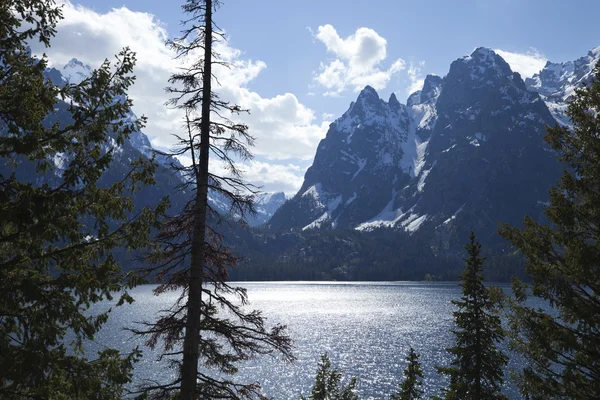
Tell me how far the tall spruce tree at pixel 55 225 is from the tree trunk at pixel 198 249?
1822 mm

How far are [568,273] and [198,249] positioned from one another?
1006 cm

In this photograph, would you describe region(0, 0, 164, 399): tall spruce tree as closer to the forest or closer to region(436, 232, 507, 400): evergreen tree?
the forest

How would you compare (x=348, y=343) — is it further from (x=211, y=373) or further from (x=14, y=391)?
(x=14, y=391)

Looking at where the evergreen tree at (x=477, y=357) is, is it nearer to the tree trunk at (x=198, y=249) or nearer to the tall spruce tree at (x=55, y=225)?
the tree trunk at (x=198, y=249)

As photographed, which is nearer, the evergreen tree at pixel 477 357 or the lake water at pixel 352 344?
the evergreen tree at pixel 477 357

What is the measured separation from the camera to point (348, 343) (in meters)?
92.9

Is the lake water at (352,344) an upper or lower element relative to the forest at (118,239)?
lower

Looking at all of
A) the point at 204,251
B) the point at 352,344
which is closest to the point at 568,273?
the point at 204,251

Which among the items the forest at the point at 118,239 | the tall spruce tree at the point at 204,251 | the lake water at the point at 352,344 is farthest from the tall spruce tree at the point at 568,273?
the lake water at the point at 352,344

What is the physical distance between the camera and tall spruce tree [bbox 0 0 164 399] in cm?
763

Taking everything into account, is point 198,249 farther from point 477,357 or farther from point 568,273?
point 477,357

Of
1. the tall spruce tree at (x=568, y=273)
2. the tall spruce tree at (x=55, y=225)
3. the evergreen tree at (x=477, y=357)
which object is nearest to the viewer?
the tall spruce tree at (x=55, y=225)

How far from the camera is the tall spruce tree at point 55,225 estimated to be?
7.63 m

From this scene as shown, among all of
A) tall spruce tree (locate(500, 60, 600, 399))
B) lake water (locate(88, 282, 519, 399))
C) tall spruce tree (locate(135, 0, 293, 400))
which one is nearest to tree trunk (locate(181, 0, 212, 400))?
tall spruce tree (locate(135, 0, 293, 400))
